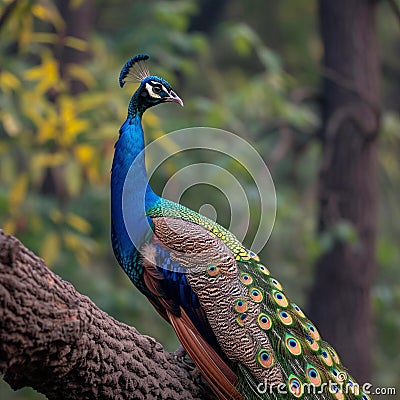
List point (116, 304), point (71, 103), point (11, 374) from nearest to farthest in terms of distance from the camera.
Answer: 1. point (11, 374)
2. point (71, 103)
3. point (116, 304)

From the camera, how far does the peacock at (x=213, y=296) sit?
9.75 feet

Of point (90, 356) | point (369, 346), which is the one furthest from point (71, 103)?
point (90, 356)

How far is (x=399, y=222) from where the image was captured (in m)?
9.33

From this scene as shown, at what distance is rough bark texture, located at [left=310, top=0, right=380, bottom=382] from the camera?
6035mm

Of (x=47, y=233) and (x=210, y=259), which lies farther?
(x=47, y=233)

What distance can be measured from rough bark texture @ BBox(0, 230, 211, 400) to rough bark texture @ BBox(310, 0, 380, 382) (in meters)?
3.35

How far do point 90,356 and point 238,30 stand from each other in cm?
353

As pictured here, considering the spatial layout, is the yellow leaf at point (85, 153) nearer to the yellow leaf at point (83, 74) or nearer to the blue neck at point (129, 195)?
the yellow leaf at point (83, 74)

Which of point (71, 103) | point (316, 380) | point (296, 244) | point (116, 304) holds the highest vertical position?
point (316, 380)

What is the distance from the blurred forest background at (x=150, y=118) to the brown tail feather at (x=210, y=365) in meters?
2.23

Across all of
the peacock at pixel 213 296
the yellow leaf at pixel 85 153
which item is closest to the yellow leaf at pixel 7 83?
the yellow leaf at pixel 85 153

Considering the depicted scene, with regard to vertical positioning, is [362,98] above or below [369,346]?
above

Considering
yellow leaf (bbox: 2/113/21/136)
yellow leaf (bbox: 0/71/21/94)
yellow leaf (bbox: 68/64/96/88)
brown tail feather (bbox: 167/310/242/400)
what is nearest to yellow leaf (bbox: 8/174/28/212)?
yellow leaf (bbox: 2/113/21/136)

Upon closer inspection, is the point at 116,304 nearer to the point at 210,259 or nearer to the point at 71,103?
the point at 71,103
